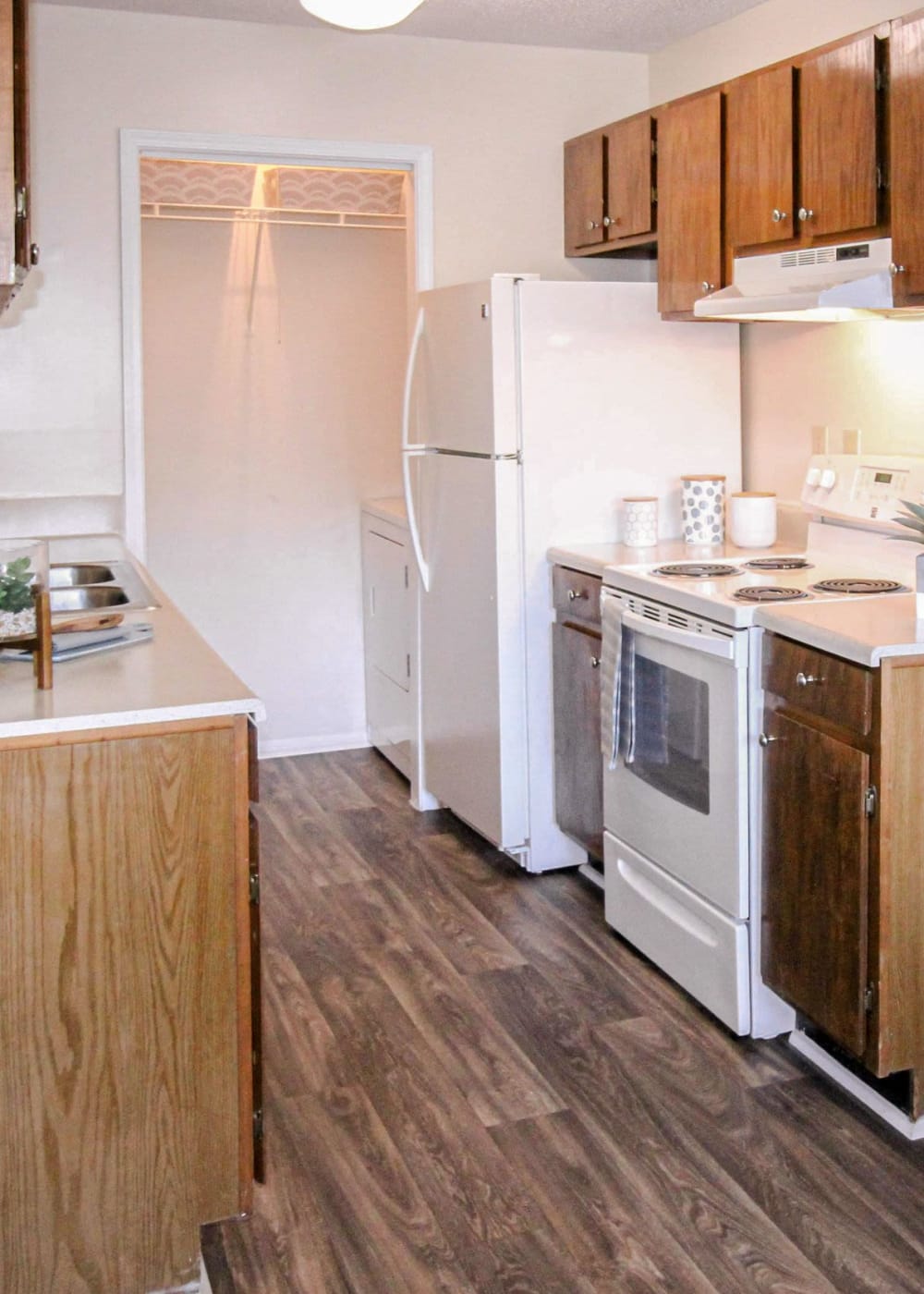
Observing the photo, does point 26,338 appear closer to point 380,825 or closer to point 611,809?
point 380,825

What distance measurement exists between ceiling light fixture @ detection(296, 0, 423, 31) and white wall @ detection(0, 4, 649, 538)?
1.65m

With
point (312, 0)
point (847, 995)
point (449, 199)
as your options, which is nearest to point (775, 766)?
point (847, 995)

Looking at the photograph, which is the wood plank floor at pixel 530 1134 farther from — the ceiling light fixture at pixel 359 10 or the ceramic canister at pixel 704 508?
the ceiling light fixture at pixel 359 10

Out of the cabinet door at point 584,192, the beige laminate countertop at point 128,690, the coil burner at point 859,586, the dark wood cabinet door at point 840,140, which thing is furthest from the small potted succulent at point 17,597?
the cabinet door at point 584,192

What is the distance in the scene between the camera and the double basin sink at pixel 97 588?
3.14 m

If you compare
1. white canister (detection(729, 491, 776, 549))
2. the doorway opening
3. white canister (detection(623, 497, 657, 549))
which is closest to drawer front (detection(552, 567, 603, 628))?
white canister (detection(623, 497, 657, 549))

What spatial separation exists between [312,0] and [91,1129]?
198 cm

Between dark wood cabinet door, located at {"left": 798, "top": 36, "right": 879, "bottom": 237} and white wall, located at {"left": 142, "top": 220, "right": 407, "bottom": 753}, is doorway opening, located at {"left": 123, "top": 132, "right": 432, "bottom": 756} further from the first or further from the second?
dark wood cabinet door, located at {"left": 798, "top": 36, "right": 879, "bottom": 237}

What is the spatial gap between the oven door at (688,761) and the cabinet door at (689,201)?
3.22 feet

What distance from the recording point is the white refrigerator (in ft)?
12.1

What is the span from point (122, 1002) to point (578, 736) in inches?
71.7

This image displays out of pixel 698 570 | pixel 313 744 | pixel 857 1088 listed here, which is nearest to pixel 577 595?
pixel 698 570

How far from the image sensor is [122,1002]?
1.99 metres

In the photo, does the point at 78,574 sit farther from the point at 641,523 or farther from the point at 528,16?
the point at 528,16
